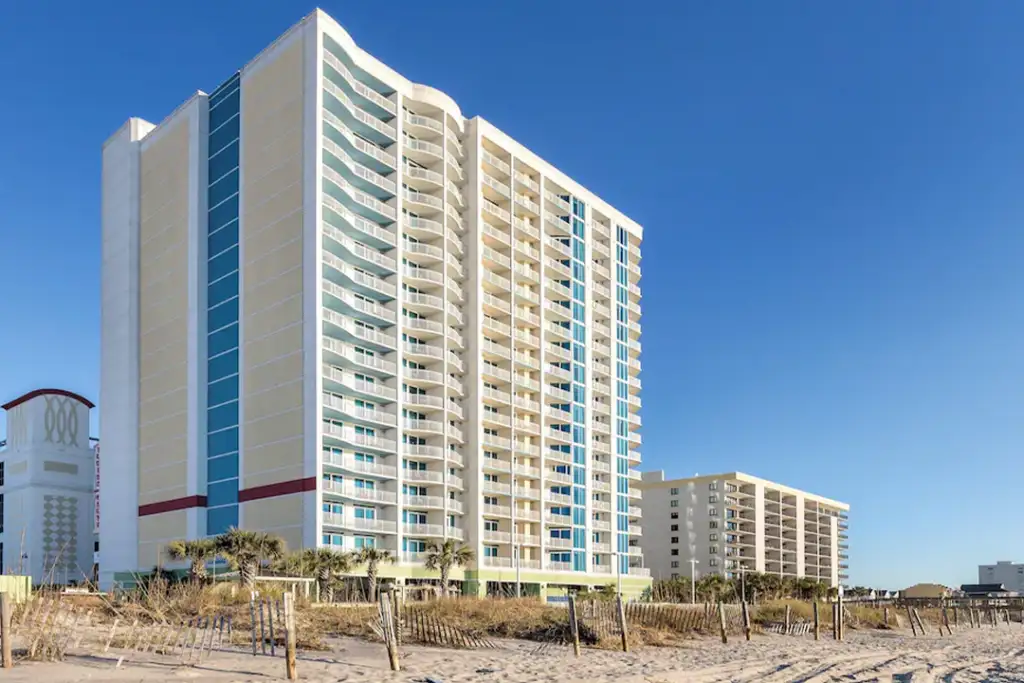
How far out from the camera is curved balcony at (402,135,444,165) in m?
79.3

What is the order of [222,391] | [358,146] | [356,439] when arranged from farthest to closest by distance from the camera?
[358,146] < [222,391] < [356,439]

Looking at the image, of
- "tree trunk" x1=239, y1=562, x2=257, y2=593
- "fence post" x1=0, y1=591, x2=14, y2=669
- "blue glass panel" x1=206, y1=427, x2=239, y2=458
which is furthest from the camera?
"blue glass panel" x1=206, y1=427, x2=239, y2=458

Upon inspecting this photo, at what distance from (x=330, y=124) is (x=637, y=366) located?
43.7 m

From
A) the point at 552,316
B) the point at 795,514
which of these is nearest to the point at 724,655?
the point at 552,316

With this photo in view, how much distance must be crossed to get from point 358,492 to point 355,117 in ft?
89.6

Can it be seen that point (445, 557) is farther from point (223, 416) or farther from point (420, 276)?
point (420, 276)

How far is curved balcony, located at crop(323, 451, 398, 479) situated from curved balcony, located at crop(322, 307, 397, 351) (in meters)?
8.31

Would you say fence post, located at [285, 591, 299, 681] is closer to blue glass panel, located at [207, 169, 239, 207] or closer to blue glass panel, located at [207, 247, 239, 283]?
blue glass panel, located at [207, 247, 239, 283]

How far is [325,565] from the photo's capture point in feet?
198

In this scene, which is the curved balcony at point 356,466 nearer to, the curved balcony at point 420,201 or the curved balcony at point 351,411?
the curved balcony at point 351,411

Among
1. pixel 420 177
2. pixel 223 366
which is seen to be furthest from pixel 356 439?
pixel 420 177

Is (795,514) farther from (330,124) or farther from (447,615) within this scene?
(447,615)

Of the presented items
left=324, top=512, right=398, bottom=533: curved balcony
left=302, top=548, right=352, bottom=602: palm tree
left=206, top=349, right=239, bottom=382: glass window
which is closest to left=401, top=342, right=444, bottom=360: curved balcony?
left=206, top=349, right=239, bottom=382: glass window

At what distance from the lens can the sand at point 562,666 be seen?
21391mm
